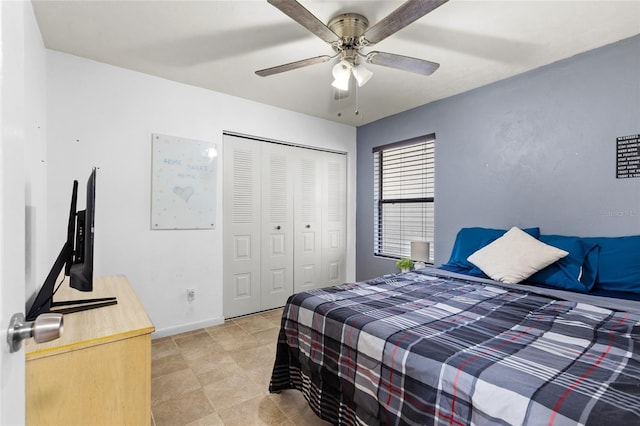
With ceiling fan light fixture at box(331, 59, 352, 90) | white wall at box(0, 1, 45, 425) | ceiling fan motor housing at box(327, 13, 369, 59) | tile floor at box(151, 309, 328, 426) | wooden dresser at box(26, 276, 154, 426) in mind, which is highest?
ceiling fan motor housing at box(327, 13, 369, 59)

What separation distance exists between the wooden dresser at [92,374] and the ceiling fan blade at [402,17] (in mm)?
1933

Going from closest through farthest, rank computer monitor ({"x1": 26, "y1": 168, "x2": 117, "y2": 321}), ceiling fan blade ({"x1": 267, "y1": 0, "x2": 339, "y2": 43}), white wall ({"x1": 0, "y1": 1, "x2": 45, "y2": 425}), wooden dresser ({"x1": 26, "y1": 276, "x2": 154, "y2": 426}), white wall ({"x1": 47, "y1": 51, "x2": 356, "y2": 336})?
white wall ({"x1": 0, "y1": 1, "x2": 45, "y2": 425})
wooden dresser ({"x1": 26, "y1": 276, "x2": 154, "y2": 426})
computer monitor ({"x1": 26, "y1": 168, "x2": 117, "y2": 321})
ceiling fan blade ({"x1": 267, "y1": 0, "x2": 339, "y2": 43})
white wall ({"x1": 47, "y1": 51, "x2": 356, "y2": 336})

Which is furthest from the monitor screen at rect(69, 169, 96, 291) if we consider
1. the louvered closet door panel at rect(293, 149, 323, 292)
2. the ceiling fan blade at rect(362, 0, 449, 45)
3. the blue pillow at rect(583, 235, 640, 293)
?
the blue pillow at rect(583, 235, 640, 293)

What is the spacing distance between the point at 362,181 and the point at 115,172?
3061 millimetres

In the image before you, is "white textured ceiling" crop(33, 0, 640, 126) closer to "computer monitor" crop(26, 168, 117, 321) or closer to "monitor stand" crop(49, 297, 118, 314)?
"computer monitor" crop(26, 168, 117, 321)

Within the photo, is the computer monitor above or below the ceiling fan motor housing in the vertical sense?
below

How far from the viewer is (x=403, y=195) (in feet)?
13.2

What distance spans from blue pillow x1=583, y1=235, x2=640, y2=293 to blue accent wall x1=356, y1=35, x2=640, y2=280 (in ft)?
0.72

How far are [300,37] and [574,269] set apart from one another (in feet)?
8.61

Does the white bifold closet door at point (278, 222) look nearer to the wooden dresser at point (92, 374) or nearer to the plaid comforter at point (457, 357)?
the plaid comforter at point (457, 357)

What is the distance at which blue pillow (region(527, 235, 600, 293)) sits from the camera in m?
2.15

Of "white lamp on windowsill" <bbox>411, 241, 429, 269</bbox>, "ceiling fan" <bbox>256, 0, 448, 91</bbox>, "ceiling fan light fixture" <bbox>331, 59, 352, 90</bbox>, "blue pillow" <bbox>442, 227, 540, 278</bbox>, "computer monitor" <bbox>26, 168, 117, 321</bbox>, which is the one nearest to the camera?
"computer monitor" <bbox>26, 168, 117, 321</bbox>

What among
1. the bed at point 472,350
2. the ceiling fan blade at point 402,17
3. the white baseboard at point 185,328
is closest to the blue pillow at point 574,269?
the bed at point 472,350

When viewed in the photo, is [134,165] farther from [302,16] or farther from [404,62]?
[404,62]
